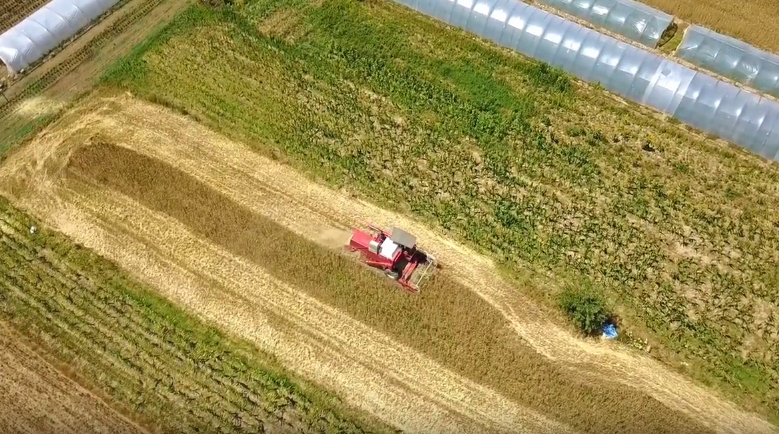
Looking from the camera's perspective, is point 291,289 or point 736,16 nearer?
point 291,289

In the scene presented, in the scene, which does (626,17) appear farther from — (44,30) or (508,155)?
(44,30)

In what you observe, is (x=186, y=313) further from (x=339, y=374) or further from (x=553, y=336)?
(x=553, y=336)

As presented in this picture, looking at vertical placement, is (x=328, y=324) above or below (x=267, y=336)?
above

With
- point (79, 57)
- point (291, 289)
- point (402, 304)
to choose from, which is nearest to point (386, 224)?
point (402, 304)

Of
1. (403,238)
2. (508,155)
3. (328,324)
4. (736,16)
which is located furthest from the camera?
(736,16)

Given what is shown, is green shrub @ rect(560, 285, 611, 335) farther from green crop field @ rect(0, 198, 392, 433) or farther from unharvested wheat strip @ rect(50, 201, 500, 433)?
green crop field @ rect(0, 198, 392, 433)

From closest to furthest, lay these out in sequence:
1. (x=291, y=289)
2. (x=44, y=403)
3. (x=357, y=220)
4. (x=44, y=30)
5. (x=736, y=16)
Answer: (x=44, y=403) → (x=291, y=289) → (x=357, y=220) → (x=44, y=30) → (x=736, y=16)

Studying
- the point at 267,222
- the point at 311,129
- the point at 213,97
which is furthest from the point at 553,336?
the point at 213,97
